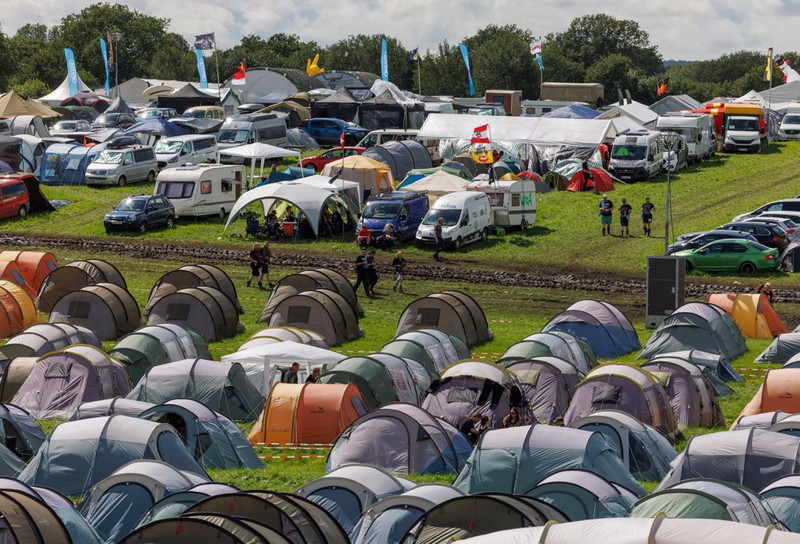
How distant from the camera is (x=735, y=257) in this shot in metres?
36.1

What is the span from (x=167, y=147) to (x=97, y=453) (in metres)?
35.3

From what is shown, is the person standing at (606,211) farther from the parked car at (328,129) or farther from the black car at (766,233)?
the parked car at (328,129)

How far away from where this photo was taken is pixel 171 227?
4244 centimetres

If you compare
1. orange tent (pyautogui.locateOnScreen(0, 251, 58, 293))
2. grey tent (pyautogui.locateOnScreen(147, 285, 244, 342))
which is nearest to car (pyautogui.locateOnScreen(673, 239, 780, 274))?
grey tent (pyautogui.locateOnScreen(147, 285, 244, 342))

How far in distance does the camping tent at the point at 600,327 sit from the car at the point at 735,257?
24.4 ft

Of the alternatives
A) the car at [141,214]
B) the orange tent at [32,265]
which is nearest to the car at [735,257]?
the car at [141,214]

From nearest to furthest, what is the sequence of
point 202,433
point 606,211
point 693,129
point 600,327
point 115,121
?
point 202,433 → point 600,327 → point 606,211 → point 693,129 → point 115,121

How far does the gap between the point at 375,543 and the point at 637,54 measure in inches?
4736

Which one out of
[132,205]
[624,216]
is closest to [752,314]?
[624,216]

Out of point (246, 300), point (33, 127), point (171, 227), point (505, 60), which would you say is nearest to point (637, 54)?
point (505, 60)

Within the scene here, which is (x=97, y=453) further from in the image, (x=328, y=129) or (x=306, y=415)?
(x=328, y=129)

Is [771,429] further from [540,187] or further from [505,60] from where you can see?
[505,60]

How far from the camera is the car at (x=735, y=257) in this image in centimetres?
3597

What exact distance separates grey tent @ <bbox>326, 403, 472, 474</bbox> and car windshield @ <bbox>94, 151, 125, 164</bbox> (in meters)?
32.3
